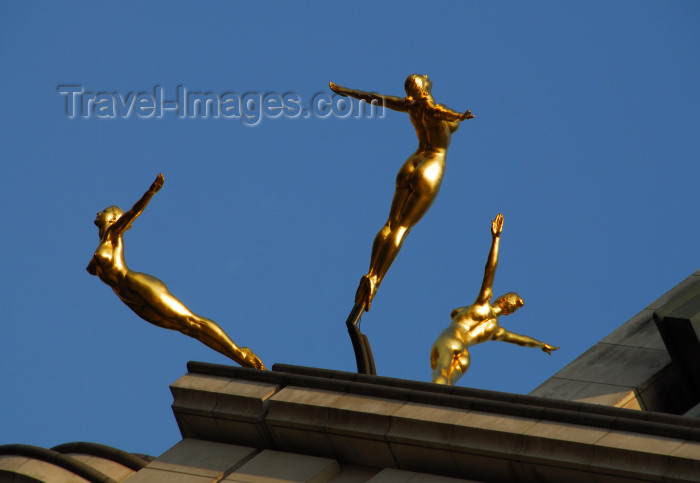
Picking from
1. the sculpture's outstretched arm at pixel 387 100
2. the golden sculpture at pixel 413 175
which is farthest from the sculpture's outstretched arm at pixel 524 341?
the sculpture's outstretched arm at pixel 387 100

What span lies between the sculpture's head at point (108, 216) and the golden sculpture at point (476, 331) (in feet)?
15.2

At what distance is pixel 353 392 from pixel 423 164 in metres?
4.19

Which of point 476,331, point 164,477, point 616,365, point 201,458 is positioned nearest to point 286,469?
point 201,458

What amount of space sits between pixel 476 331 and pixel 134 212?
5133 mm

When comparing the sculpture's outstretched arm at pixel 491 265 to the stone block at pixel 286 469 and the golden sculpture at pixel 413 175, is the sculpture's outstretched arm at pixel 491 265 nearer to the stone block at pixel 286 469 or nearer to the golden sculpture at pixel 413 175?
the golden sculpture at pixel 413 175

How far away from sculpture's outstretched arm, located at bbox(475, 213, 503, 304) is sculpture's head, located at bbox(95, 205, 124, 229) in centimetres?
519

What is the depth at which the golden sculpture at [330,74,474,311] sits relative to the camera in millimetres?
17359

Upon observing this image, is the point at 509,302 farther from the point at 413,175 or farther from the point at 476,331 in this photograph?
the point at 413,175

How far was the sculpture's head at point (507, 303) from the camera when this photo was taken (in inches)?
765

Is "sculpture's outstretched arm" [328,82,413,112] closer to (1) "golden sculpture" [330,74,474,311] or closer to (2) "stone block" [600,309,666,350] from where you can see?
(1) "golden sculpture" [330,74,474,311]

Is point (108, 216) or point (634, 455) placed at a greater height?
point (108, 216)

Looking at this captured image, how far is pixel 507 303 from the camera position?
19.5 m

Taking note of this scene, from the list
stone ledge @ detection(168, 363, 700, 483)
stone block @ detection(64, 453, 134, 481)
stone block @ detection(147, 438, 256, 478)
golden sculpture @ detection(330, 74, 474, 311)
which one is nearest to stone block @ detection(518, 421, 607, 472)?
stone ledge @ detection(168, 363, 700, 483)

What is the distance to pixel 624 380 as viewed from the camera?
18.1m
